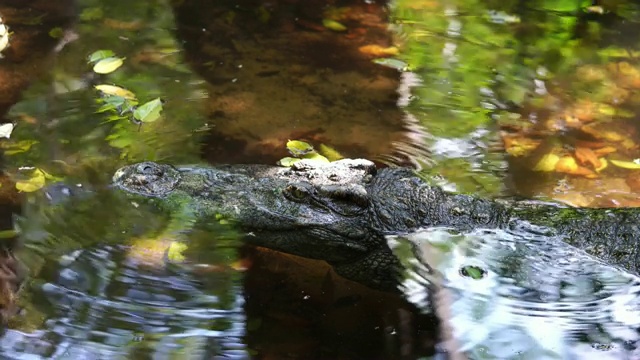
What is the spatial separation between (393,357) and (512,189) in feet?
4.97

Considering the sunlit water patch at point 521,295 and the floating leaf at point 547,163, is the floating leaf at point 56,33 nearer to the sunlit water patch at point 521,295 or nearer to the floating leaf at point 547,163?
the sunlit water patch at point 521,295

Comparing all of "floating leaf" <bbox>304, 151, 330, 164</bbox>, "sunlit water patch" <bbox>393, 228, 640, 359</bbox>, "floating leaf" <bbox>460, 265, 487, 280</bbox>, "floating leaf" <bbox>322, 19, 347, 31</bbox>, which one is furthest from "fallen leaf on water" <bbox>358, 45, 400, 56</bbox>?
"floating leaf" <bbox>460, 265, 487, 280</bbox>

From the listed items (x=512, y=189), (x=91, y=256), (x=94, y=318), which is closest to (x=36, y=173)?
(x=91, y=256)

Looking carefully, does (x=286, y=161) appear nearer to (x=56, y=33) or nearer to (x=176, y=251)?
(x=176, y=251)

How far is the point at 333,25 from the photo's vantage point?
544cm

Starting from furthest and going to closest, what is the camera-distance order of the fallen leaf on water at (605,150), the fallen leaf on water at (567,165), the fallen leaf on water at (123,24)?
the fallen leaf on water at (123,24)
the fallen leaf on water at (605,150)
the fallen leaf on water at (567,165)

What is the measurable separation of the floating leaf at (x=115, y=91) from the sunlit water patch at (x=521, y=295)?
219 cm

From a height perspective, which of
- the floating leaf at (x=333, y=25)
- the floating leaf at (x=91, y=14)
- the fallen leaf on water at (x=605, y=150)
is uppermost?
the floating leaf at (x=333, y=25)

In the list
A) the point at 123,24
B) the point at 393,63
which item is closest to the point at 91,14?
the point at 123,24

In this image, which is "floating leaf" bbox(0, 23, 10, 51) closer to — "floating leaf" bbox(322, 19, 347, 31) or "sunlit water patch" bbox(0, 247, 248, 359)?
"sunlit water patch" bbox(0, 247, 248, 359)

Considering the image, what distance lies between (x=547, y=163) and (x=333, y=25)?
2.39m

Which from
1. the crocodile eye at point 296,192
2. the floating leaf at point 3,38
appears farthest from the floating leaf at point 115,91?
the crocodile eye at point 296,192

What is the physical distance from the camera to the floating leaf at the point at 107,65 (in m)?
4.32

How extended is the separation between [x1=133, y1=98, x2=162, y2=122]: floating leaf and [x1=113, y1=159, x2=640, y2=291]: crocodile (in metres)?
0.73
